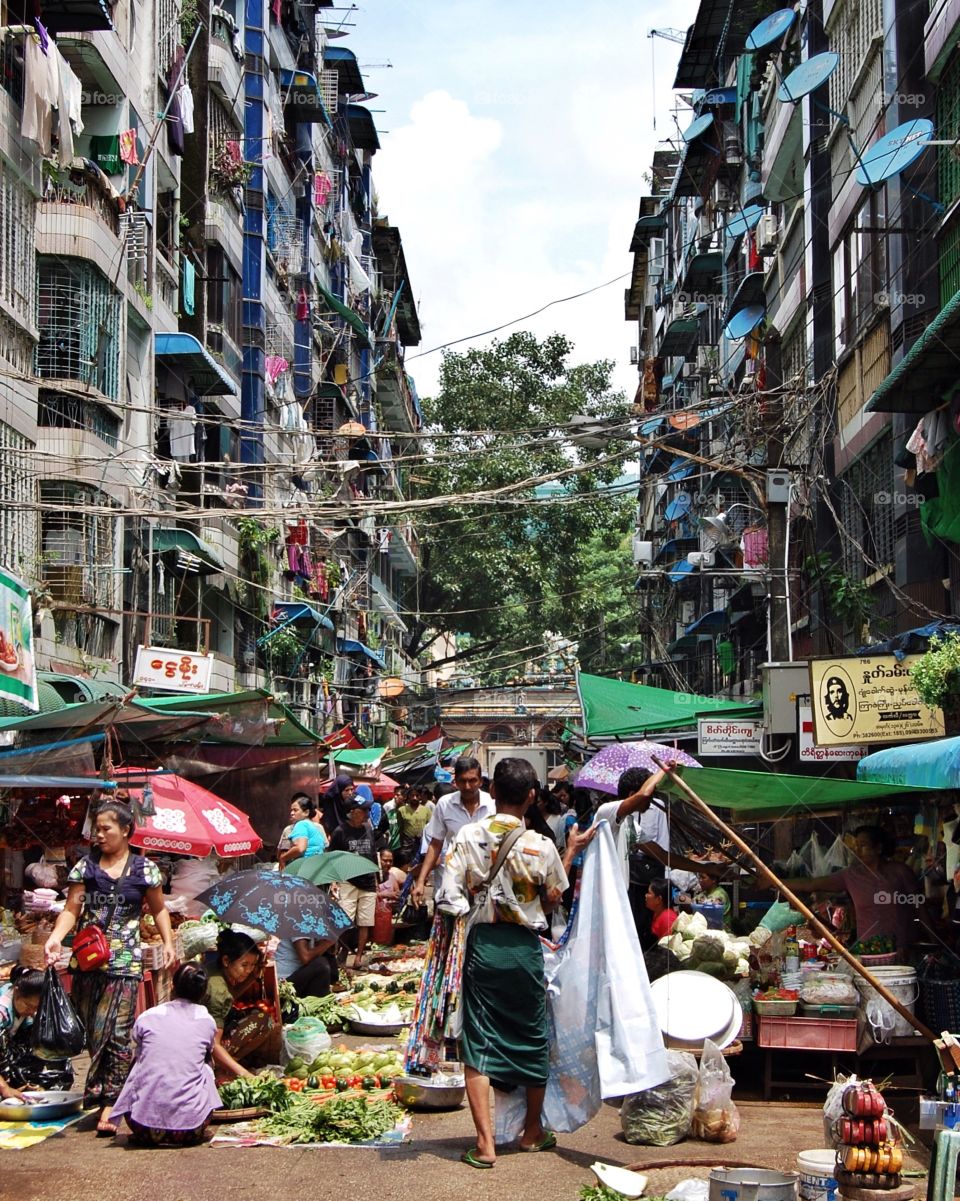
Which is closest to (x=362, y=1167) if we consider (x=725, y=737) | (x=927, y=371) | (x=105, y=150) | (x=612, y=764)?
(x=612, y=764)

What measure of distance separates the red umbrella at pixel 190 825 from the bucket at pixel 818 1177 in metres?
6.92

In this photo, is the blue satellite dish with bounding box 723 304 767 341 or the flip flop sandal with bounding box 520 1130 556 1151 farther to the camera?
the blue satellite dish with bounding box 723 304 767 341

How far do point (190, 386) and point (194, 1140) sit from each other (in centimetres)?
2118

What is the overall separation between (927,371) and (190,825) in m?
7.50

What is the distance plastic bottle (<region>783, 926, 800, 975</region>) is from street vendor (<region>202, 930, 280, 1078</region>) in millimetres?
3055

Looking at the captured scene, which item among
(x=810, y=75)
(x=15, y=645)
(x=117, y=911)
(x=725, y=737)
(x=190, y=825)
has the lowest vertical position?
(x=117, y=911)

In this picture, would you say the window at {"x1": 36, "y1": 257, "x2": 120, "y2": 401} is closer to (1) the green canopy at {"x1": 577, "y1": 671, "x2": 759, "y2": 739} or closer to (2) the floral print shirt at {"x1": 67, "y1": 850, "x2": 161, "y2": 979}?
(1) the green canopy at {"x1": 577, "y1": 671, "x2": 759, "y2": 739}

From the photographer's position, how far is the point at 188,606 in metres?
27.9

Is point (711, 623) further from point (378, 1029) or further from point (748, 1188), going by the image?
point (748, 1188)

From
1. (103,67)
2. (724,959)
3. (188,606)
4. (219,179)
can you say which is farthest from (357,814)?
(219,179)

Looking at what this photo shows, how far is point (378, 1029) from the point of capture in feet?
35.1

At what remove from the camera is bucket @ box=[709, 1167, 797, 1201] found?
529 cm

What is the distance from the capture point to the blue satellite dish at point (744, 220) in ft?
103

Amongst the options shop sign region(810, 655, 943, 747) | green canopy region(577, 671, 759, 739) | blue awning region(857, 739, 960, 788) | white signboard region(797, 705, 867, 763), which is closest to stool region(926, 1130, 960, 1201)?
blue awning region(857, 739, 960, 788)
